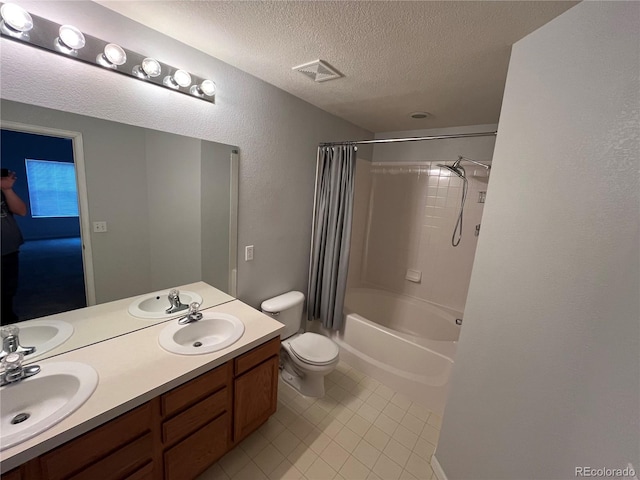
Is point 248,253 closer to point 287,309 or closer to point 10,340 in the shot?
point 287,309

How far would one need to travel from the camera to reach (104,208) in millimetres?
1306

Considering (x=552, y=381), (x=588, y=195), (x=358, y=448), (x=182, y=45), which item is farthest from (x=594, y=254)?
(x=182, y=45)

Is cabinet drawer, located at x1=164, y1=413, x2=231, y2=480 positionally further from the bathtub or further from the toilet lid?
the bathtub

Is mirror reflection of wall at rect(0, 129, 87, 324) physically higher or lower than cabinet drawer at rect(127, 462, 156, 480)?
higher

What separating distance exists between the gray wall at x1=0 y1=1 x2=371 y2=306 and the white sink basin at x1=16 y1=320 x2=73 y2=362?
80cm

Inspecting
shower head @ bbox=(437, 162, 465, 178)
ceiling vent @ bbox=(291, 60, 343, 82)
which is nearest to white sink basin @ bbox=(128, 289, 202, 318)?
ceiling vent @ bbox=(291, 60, 343, 82)

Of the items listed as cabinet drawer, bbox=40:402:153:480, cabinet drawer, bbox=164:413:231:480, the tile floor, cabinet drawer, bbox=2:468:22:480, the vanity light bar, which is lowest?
the tile floor

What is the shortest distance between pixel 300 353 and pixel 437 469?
1086 mm

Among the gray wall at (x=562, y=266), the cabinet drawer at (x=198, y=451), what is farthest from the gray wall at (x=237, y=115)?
Answer: the gray wall at (x=562, y=266)

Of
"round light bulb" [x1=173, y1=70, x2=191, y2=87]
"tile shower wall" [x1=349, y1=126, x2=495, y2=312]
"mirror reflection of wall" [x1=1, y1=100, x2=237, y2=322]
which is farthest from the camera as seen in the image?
"tile shower wall" [x1=349, y1=126, x2=495, y2=312]

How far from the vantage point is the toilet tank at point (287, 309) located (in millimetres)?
2131

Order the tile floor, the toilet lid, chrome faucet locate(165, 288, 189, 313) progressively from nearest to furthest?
the tile floor, chrome faucet locate(165, 288, 189, 313), the toilet lid

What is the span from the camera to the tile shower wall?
2.65 meters

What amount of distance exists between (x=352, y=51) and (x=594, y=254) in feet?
4.53
